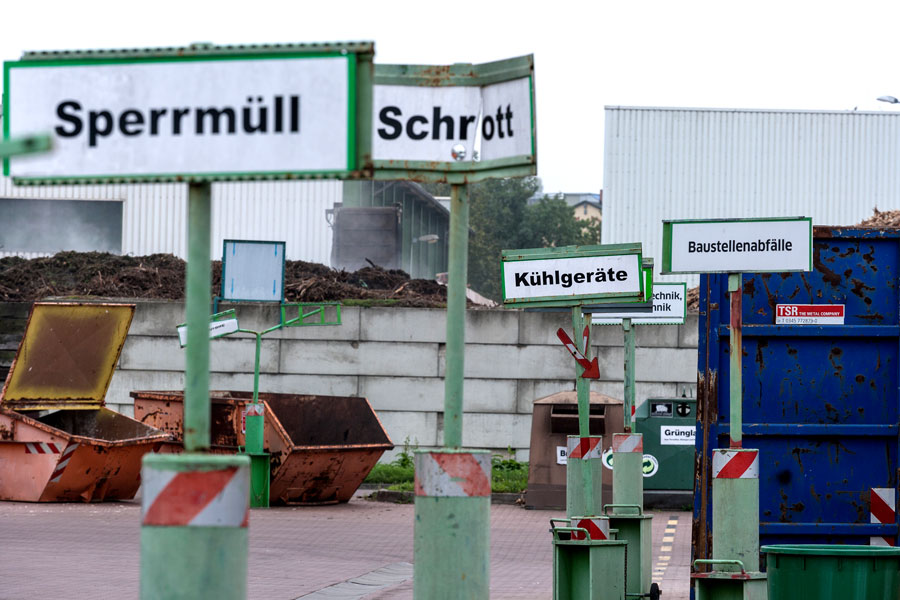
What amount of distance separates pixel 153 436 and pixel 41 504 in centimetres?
157

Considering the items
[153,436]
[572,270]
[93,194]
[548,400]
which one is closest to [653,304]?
[572,270]

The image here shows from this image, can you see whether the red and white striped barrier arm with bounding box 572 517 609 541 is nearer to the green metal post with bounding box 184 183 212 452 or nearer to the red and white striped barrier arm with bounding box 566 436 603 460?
the red and white striped barrier arm with bounding box 566 436 603 460

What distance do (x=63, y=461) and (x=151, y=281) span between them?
10.5 meters

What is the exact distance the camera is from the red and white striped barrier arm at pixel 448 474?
5109 millimetres

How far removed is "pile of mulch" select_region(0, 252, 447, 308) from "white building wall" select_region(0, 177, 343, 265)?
8.27 meters

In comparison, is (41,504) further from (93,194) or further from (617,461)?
(93,194)

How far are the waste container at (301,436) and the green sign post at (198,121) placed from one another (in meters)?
12.6

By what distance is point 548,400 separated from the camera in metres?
19.1

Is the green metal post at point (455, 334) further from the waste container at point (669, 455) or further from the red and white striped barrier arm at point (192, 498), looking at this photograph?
the waste container at point (669, 455)

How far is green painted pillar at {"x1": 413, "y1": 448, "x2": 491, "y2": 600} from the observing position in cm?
508

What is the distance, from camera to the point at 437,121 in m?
5.59

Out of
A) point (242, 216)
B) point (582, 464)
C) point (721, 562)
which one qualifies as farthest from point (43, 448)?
point (242, 216)

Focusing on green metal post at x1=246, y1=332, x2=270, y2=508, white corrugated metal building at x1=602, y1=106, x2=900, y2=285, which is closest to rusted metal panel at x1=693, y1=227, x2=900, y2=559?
green metal post at x1=246, y1=332, x2=270, y2=508

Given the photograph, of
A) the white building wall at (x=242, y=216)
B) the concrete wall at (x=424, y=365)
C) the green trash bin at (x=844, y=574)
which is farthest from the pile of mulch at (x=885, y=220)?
the green trash bin at (x=844, y=574)
